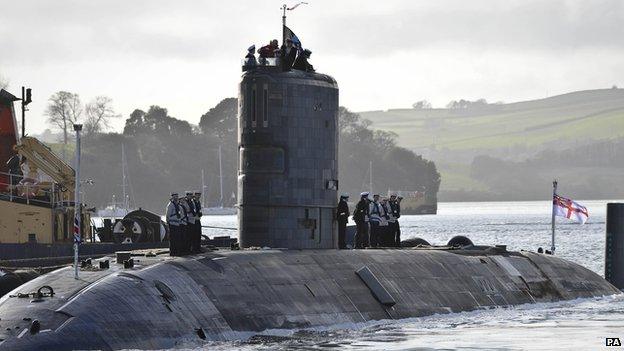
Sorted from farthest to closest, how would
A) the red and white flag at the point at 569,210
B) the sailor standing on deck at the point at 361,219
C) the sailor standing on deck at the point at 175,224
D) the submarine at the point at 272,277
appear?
1. the red and white flag at the point at 569,210
2. the sailor standing on deck at the point at 361,219
3. the sailor standing on deck at the point at 175,224
4. the submarine at the point at 272,277

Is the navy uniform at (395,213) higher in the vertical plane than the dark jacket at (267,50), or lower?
lower

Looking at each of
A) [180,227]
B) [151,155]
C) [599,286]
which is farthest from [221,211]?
[180,227]

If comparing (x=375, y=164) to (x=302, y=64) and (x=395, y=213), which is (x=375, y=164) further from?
(x=302, y=64)

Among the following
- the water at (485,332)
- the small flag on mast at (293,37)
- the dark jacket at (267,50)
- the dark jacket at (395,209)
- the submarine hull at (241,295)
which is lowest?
the water at (485,332)

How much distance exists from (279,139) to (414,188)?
164596 mm

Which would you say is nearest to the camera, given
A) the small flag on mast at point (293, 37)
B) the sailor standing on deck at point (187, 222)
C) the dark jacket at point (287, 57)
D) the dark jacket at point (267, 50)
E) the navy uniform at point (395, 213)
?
the sailor standing on deck at point (187, 222)

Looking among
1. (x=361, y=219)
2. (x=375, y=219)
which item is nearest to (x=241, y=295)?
(x=361, y=219)

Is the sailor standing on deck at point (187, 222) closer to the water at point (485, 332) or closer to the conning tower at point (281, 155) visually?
the conning tower at point (281, 155)

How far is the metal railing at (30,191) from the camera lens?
1924 inches

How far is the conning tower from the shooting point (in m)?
30.8

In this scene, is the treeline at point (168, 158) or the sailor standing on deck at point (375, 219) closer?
the sailor standing on deck at point (375, 219)

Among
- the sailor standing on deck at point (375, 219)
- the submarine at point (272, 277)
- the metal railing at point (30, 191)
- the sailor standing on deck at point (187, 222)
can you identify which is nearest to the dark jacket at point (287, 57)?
the submarine at point (272, 277)

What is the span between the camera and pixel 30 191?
168 ft

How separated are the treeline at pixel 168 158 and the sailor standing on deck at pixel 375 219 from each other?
11732cm
